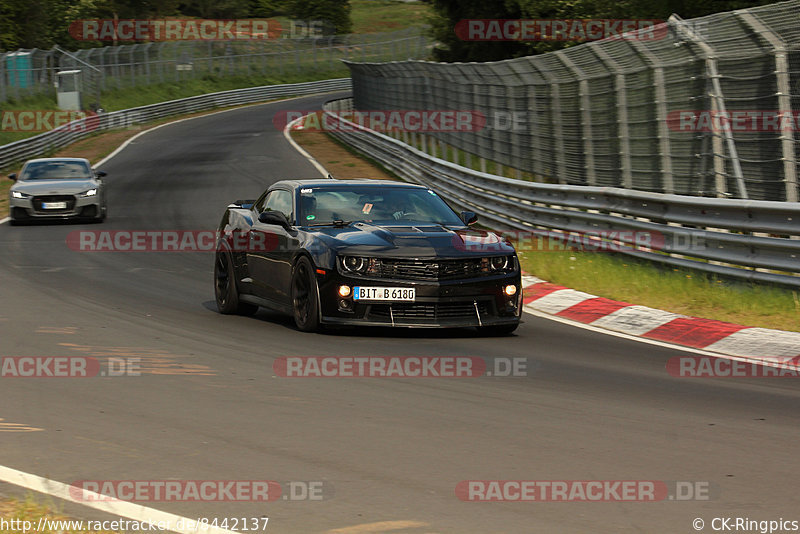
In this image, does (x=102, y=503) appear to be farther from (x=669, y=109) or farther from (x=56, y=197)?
(x=56, y=197)

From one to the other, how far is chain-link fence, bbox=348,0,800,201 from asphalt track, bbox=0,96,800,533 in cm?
333

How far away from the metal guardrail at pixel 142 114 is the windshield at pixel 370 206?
2761cm

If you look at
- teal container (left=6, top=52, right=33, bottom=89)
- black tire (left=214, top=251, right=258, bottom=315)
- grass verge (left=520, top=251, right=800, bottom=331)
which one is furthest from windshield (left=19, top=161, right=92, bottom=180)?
teal container (left=6, top=52, right=33, bottom=89)

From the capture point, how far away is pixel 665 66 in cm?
1472

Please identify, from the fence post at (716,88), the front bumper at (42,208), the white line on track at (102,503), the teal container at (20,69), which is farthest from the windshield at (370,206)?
the teal container at (20,69)

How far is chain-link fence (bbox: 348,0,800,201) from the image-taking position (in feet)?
40.9

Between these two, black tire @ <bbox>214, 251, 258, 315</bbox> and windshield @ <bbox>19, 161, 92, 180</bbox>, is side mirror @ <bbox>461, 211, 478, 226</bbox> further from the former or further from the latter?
windshield @ <bbox>19, 161, 92, 180</bbox>

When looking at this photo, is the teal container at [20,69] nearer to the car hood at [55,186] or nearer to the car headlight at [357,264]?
the car hood at [55,186]

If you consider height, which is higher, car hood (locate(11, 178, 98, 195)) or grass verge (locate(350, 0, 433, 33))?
grass verge (locate(350, 0, 433, 33))

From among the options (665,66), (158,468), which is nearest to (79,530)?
(158,468)

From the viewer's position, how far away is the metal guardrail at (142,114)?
39.2m

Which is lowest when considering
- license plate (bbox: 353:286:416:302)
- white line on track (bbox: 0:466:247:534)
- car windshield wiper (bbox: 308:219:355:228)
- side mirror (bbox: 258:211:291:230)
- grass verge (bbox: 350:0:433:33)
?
license plate (bbox: 353:286:416:302)

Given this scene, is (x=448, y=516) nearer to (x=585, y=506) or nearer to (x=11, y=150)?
A: (x=585, y=506)

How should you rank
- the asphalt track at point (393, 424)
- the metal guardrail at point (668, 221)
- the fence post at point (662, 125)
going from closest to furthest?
the asphalt track at point (393, 424) < the metal guardrail at point (668, 221) < the fence post at point (662, 125)
